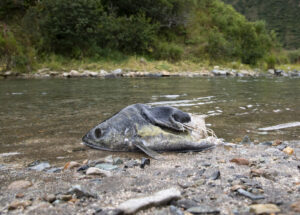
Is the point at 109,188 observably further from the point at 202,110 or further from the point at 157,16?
the point at 157,16

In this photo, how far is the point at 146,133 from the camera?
3396mm

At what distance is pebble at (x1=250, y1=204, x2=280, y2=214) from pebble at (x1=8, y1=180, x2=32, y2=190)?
167 cm

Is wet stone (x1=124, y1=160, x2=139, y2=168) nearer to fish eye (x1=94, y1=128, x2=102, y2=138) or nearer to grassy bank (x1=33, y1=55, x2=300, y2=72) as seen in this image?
fish eye (x1=94, y1=128, x2=102, y2=138)

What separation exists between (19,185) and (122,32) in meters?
23.0

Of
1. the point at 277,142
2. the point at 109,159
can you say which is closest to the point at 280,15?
the point at 277,142

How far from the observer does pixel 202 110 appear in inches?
238

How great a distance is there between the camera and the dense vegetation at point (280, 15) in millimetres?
51056

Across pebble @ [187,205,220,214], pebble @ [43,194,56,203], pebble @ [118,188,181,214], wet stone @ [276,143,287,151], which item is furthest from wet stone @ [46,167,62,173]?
wet stone @ [276,143,287,151]

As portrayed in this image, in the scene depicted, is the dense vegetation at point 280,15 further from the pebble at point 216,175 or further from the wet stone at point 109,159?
the pebble at point 216,175

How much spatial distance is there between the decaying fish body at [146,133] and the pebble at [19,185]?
1.21 metres

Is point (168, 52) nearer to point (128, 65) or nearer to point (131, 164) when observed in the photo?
point (128, 65)

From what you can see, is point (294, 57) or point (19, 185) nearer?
point (19, 185)

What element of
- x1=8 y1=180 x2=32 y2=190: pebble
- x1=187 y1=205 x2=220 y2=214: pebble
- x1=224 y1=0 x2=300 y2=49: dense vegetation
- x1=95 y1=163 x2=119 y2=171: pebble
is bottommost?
x1=95 y1=163 x2=119 y2=171: pebble

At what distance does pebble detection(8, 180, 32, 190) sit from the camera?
7.36 ft
